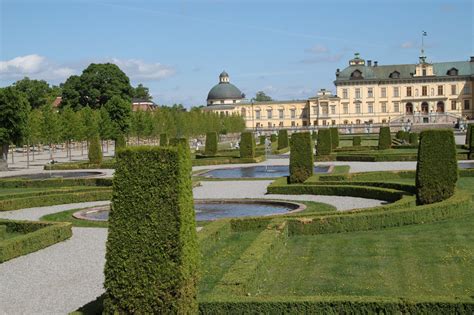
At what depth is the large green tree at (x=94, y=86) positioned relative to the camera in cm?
6438

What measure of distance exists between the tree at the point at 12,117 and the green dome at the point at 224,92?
79.2 m

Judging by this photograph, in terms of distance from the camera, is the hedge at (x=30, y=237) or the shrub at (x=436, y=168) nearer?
the hedge at (x=30, y=237)

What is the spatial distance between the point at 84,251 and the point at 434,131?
26.0 ft

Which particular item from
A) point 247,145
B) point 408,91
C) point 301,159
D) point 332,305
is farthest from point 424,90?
point 332,305

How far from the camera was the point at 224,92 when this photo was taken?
10950 centimetres

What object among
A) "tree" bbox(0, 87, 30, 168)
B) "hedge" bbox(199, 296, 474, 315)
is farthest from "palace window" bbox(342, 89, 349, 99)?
"hedge" bbox(199, 296, 474, 315)

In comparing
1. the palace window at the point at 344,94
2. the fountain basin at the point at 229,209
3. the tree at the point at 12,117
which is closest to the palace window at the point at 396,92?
the palace window at the point at 344,94

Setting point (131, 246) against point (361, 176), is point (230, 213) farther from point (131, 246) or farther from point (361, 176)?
point (131, 246)

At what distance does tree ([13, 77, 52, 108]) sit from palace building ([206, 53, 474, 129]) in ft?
126

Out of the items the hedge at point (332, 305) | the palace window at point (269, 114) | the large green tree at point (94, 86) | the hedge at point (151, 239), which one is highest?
the large green tree at point (94, 86)

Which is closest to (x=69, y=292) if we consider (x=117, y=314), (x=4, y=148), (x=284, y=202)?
(x=117, y=314)

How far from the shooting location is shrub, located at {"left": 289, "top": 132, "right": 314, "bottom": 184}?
18906 mm

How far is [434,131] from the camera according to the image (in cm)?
1376

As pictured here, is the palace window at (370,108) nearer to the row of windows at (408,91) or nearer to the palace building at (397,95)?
the palace building at (397,95)
